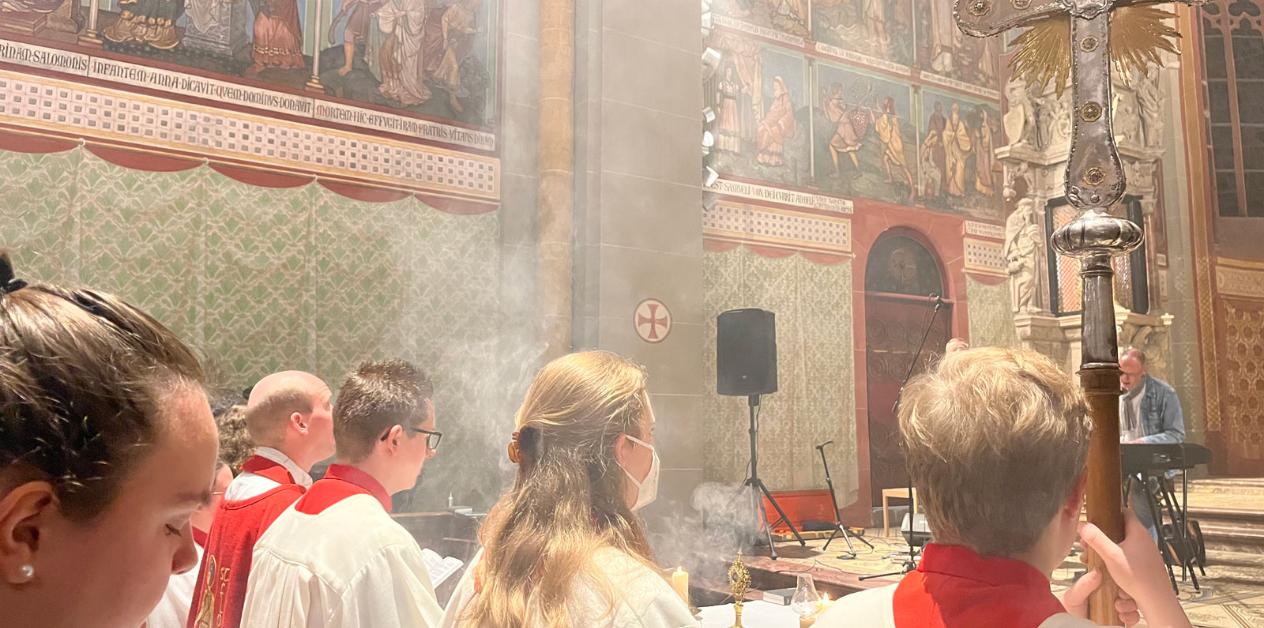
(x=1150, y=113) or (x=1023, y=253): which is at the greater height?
(x=1150, y=113)

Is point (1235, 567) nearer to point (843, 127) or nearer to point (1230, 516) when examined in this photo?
point (1230, 516)

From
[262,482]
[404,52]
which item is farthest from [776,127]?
Answer: [262,482]

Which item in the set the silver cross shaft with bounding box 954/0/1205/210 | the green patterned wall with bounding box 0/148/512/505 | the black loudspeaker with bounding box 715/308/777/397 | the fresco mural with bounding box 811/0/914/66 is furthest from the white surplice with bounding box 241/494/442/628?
the fresco mural with bounding box 811/0/914/66

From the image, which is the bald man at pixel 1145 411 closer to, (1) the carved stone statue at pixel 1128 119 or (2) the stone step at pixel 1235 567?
(2) the stone step at pixel 1235 567

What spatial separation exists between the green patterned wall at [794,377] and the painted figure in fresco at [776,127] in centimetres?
128

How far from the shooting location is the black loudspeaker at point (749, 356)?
28.9 ft

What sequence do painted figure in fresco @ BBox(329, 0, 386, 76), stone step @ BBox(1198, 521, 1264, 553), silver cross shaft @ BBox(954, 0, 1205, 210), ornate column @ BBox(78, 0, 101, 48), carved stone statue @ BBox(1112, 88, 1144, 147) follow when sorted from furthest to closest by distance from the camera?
1. carved stone statue @ BBox(1112, 88, 1144, 147)
2. painted figure in fresco @ BBox(329, 0, 386, 76)
3. stone step @ BBox(1198, 521, 1264, 553)
4. ornate column @ BBox(78, 0, 101, 48)
5. silver cross shaft @ BBox(954, 0, 1205, 210)

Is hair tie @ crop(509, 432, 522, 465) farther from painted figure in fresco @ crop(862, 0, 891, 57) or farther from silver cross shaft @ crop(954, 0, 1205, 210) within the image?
painted figure in fresco @ crop(862, 0, 891, 57)

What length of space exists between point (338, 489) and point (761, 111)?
373 inches

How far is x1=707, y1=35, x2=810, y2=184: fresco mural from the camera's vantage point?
35.7ft

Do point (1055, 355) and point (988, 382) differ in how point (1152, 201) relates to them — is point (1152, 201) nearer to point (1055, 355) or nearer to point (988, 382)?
point (1055, 355)

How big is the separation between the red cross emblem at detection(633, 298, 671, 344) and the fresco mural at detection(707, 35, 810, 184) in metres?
2.63

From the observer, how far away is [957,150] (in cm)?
1261

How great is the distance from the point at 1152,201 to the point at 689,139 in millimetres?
4941
